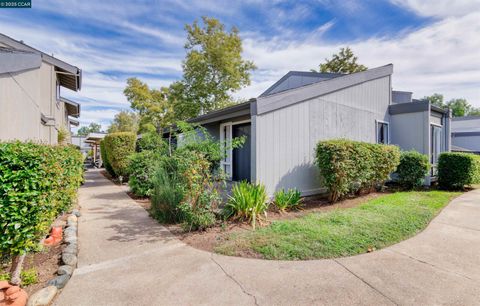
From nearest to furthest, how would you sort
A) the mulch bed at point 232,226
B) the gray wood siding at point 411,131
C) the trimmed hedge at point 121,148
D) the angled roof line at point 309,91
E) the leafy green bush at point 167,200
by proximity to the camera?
the mulch bed at point 232,226 → the leafy green bush at point 167,200 → the angled roof line at point 309,91 → the gray wood siding at point 411,131 → the trimmed hedge at point 121,148

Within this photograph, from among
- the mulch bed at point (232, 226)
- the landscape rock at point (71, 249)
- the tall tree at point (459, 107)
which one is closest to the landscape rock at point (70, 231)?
the landscape rock at point (71, 249)

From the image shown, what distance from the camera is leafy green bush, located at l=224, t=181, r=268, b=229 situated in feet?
16.7

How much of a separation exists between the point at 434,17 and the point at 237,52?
14.8m

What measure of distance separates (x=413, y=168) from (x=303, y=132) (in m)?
5.00

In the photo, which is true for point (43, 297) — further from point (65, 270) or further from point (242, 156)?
point (242, 156)

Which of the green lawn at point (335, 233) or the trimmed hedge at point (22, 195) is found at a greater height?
the trimmed hedge at point (22, 195)

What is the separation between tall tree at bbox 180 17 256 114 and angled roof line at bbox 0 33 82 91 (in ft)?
25.0

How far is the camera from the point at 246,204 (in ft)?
16.7

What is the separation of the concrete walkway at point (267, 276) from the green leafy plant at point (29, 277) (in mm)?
419

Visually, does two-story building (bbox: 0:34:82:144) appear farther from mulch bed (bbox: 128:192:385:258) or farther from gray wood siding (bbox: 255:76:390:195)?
gray wood siding (bbox: 255:76:390:195)

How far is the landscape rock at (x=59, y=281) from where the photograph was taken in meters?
2.78

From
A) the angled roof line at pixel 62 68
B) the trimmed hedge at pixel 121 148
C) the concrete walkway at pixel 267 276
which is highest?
the angled roof line at pixel 62 68

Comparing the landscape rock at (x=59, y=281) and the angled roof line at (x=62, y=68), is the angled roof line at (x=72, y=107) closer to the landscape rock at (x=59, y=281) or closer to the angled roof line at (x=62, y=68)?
the angled roof line at (x=62, y=68)

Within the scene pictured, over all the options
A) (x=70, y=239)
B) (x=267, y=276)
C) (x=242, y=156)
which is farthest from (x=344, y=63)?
(x=70, y=239)
